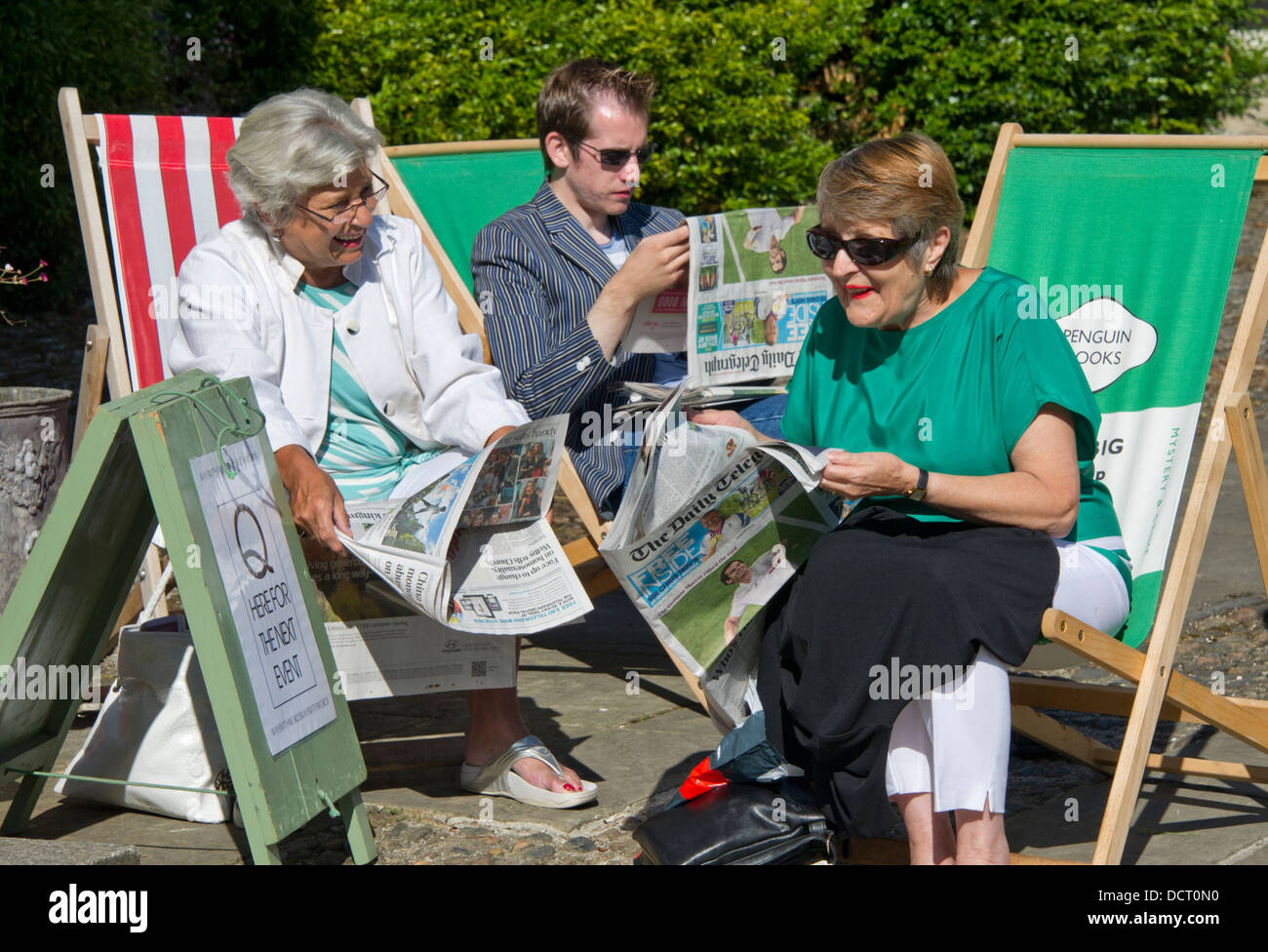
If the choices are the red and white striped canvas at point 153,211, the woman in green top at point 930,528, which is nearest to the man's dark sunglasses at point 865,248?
the woman in green top at point 930,528

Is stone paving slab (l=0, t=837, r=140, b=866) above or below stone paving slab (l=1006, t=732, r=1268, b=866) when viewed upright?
above

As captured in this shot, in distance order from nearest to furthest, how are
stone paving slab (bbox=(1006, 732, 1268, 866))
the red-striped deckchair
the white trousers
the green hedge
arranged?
the white trousers
stone paving slab (bbox=(1006, 732, 1268, 866))
the red-striped deckchair
the green hedge

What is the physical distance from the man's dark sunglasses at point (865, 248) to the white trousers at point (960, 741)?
69 centimetres

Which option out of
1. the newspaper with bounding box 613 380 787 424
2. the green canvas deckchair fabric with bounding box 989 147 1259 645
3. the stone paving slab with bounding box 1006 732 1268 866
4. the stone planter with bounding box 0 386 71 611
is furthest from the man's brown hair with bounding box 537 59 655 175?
the stone paving slab with bounding box 1006 732 1268 866

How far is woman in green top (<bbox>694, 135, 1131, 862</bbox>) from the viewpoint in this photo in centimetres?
240

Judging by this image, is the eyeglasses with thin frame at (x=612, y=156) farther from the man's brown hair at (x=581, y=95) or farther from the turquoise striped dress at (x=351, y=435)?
the turquoise striped dress at (x=351, y=435)

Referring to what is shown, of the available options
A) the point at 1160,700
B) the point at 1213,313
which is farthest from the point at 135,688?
the point at 1213,313

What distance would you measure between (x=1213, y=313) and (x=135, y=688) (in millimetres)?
2524

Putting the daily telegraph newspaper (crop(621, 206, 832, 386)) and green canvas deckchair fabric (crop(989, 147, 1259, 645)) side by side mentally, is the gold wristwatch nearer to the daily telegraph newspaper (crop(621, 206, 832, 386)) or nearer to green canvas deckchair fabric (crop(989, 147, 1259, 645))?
the daily telegraph newspaper (crop(621, 206, 832, 386))

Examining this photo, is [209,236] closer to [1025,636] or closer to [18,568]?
[18,568]

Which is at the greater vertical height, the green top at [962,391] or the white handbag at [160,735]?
the green top at [962,391]

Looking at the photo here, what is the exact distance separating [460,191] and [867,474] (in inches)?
96.8

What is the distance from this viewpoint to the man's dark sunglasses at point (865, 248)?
2.54m

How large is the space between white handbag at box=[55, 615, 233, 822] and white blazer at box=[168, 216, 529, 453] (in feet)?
1.71
